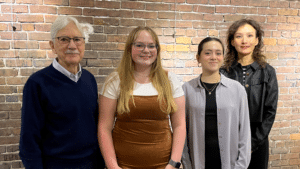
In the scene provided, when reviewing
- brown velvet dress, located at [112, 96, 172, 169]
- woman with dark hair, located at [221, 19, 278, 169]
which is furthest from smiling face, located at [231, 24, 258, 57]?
brown velvet dress, located at [112, 96, 172, 169]

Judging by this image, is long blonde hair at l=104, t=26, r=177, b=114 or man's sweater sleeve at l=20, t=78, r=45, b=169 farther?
long blonde hair at l=104, t=26, r=177, b=114

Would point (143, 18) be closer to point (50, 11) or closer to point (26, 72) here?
point (50, 11)

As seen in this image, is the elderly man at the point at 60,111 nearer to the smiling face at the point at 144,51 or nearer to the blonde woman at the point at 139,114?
the blonde woman at the point at 139,114

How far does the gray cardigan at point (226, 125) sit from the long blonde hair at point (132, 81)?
0.21m

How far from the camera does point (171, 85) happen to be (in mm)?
1435

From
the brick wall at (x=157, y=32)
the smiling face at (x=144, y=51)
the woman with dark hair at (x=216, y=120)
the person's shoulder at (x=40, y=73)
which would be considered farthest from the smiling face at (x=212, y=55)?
the person's shoulder at (x=40, y=73)

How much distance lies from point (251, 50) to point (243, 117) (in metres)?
0.64

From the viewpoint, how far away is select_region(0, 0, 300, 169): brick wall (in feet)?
6.41

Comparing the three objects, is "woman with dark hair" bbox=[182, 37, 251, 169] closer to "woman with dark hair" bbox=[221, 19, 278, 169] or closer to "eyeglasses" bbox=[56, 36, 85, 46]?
"woman with dark hair" bbox=[221, 19, 278, 169]

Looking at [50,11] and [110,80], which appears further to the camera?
[50,11]

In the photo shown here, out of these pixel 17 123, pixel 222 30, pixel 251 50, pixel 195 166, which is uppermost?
pixel 222 30

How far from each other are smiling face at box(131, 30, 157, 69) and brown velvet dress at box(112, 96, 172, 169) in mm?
249

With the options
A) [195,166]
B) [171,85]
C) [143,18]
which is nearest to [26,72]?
[143,18]

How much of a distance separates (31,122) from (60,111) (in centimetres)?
16
